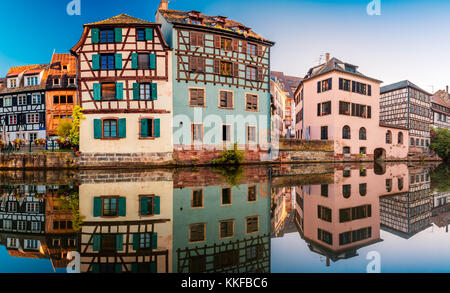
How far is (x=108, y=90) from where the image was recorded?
20.7 metres

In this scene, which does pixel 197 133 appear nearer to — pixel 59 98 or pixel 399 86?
pixel 59 98

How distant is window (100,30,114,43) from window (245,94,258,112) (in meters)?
12.1

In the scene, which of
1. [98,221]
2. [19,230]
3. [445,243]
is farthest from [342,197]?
[19,230]

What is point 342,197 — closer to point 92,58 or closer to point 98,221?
point 98,221

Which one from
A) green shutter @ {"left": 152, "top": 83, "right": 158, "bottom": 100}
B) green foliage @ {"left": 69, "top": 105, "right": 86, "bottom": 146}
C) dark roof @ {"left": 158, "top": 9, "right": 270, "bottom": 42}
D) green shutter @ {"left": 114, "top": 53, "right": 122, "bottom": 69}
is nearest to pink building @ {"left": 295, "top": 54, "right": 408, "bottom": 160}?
dark roof @ {"left": 158, "top": 9, "right": 270, "bottom": 42}

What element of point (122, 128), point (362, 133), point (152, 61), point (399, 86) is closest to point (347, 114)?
point (362, 133)

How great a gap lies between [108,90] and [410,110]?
46605mm

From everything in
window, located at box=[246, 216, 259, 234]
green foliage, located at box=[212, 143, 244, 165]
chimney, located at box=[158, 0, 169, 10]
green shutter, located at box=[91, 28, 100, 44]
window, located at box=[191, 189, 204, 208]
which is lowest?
window, located at box=[246, 216, 259, 234]

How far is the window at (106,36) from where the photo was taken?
67.8 ft

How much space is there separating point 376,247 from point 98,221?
17.3 ft

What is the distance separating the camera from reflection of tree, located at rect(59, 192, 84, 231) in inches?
214

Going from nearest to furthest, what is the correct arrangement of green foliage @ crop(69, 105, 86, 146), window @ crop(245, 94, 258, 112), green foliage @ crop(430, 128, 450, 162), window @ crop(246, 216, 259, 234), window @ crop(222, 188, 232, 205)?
window @ crop(246, 216, 259, 234)
window @ crop(222, 188, 232, 205)
green foliage @ crop(69, 105, 86, 146)
window @ crop(245, 94, 258, 112)
green foliage @ crop(430, 128, 450, 162)

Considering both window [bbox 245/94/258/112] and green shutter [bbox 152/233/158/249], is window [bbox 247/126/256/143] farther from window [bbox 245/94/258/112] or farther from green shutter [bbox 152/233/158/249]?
green shutter [bbox 152/233/158/249]

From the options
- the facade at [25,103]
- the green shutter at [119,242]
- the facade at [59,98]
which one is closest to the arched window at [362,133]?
the green shutter at [119,242]
